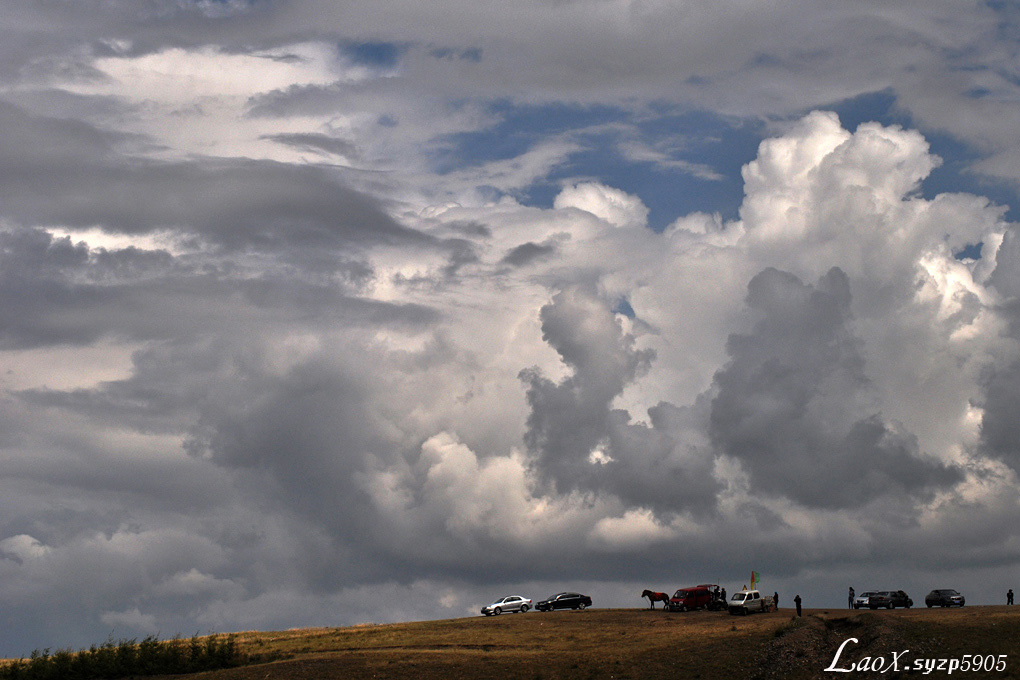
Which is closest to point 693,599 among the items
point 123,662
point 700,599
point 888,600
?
point 700,599

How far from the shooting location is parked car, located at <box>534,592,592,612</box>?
106500mm

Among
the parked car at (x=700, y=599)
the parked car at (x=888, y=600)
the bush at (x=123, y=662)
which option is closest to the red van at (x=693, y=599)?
the parked car at (x=700, y=599)

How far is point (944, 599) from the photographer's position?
102562 mm

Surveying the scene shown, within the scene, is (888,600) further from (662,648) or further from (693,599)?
(662,648)

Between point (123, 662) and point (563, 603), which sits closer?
point (123, 662)

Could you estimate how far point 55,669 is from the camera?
77.6m

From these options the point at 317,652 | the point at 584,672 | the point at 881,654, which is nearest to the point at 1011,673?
the point at 881,654

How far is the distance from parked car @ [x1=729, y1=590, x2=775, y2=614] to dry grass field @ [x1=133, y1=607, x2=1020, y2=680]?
2337 mm

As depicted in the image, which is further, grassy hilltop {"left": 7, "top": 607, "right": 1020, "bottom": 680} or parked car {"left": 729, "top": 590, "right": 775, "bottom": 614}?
parked car {"left": 729, "top": 590, "right": 775, "bottom": 614}

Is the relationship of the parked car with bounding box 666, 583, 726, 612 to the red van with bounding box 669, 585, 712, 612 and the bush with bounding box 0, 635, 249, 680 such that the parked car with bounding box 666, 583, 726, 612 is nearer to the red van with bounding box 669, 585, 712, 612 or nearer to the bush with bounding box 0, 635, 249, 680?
the red van with bounding box 669, 585, 712, 612

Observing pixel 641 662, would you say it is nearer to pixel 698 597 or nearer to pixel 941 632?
pixel 941 632

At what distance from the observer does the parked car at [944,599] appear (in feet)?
336

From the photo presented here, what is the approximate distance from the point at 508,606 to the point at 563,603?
5.73m

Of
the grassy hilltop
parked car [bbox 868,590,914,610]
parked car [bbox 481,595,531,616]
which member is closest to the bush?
the grassy hilltop
